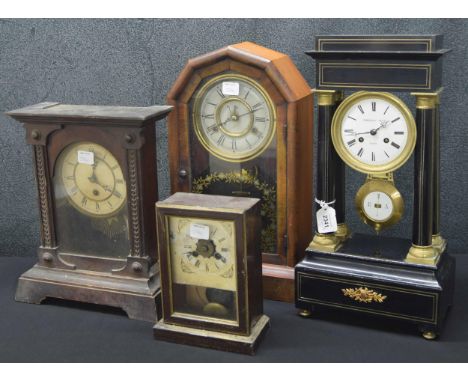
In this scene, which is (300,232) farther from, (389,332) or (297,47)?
(297,47)

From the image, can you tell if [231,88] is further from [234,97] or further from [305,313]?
[305,313]

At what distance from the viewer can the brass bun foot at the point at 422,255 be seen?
9.39ft

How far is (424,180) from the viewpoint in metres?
2.82

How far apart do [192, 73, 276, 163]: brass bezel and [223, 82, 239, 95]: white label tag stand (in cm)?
2

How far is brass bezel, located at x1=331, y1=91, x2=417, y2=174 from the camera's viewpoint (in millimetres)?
2812

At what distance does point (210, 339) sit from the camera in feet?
9.33

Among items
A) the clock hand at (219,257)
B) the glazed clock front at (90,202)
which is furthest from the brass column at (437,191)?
the glazed clock front at (90,202)

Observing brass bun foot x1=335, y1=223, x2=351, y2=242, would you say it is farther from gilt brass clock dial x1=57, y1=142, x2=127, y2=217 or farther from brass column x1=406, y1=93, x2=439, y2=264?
gilt brass clock dial x1=57, y1=142, x2=127, y2=217

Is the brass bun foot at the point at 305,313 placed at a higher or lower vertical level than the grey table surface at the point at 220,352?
higher

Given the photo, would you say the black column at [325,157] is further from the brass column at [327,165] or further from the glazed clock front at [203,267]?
the glazed clock front at [203,267]

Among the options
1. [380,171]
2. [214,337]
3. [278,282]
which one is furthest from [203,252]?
[380,171]

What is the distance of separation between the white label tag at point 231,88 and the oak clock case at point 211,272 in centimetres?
54

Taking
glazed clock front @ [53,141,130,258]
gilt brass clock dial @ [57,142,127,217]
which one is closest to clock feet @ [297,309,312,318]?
glazed clock front @ [53,141,130,258]

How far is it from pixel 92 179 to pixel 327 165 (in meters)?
1.06
